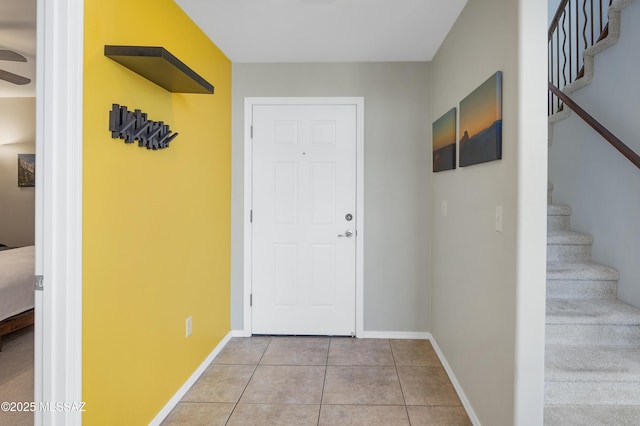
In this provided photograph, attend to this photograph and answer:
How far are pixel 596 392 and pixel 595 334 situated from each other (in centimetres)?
39

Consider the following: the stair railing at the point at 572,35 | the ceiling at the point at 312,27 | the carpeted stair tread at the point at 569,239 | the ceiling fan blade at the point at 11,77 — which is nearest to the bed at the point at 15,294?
the ceiling fan blade at the point at 11,77

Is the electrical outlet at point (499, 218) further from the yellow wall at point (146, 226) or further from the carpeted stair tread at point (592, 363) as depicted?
the yellow wall at point (146, 226)

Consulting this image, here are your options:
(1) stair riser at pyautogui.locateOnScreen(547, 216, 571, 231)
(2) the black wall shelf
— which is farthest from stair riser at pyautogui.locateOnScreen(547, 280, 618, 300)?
(2) the black wall shelf

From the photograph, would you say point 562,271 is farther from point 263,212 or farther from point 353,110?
point 263,212

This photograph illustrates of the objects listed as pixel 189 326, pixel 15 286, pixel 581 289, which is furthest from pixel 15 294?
pixel 581 289

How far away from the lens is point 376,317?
3.23 metres

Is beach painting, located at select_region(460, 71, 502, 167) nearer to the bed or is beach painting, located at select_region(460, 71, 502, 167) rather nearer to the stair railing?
the stair railing

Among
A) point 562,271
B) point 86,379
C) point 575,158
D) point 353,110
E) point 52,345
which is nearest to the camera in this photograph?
point 52,345

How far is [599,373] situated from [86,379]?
2.47 meters

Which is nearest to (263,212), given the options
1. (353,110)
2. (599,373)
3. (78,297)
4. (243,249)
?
(243,249)

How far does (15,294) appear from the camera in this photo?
2906 mm

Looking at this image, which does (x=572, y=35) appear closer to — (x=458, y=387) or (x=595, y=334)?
(x=595, y=334)

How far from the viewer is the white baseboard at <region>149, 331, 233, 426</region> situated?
2.02 meters

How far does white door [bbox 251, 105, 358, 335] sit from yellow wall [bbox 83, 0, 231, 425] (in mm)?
452
